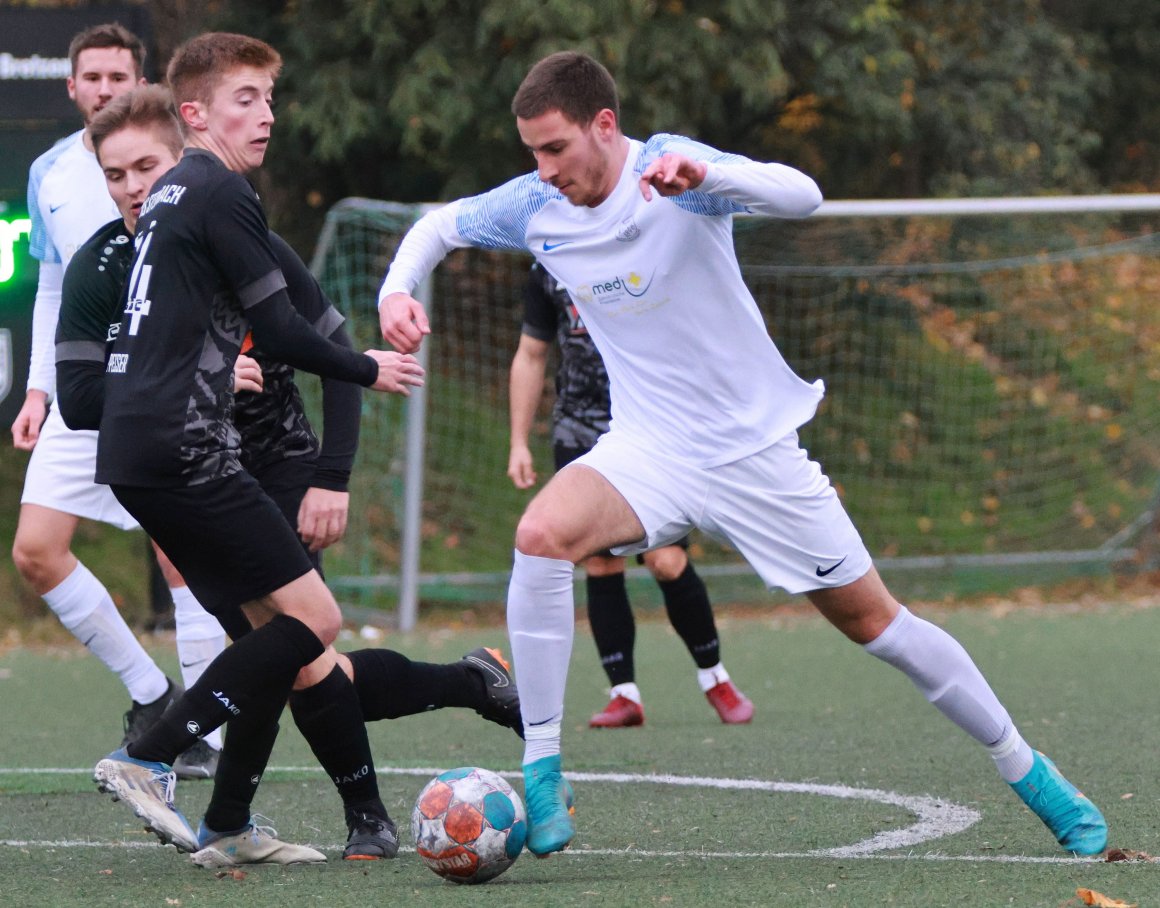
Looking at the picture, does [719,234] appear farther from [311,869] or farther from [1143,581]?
[1143,581]

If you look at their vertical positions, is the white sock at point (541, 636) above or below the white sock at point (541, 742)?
above

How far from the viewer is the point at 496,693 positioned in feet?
16.3

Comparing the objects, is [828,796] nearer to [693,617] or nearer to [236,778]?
[236,778]

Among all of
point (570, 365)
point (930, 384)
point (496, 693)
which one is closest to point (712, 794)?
point (496, 693)

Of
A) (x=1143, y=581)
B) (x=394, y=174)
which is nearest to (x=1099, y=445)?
(x=1143, y=581)

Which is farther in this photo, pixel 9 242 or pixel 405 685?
pixel 9 242

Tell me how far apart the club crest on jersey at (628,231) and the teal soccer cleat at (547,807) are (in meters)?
1.25

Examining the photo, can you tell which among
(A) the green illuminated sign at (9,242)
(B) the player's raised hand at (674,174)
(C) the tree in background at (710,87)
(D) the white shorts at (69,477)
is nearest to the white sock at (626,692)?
(D) the white shorts at (69,477)

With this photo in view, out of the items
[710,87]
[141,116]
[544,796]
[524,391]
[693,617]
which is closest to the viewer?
[544,796]

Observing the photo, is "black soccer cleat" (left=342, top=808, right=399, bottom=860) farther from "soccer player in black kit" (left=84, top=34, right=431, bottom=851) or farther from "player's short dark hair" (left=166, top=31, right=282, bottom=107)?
"player's short dark hair" (left=166, top=31, right=282, bottom=107)

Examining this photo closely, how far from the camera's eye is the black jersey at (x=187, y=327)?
156 inches

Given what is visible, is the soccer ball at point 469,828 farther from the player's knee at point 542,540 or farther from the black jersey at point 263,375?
the black jersey at point 263,375

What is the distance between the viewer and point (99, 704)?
26.5ft

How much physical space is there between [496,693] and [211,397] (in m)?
1.34
